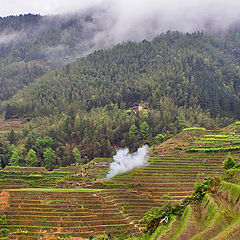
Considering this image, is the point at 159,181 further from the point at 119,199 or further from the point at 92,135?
the point at 92,135

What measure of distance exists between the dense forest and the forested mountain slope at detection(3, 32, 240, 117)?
359 mm

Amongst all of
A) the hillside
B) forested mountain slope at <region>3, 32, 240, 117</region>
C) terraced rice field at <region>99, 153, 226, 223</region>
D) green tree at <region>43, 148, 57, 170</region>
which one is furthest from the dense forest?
terraced rice field at <region>99, 153, 226, 223</region>

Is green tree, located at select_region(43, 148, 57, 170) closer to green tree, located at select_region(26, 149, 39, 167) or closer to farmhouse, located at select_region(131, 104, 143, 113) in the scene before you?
green tree, located at select_region(26, 149, 39, 167)

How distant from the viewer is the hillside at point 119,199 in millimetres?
26938

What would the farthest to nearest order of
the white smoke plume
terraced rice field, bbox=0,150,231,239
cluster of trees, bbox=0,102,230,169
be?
cluster of trees, bbox=0,102,230,169 < the white smoke plume < terraced rice field, bbox=0,150,231,239

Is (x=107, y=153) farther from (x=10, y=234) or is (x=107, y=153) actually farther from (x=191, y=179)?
(x=10, y=234)

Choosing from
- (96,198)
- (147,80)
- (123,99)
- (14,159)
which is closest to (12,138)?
(14,159)

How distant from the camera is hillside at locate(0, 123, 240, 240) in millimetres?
26938

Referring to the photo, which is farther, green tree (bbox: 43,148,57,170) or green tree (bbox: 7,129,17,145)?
green tree (bbox: 7,129,17,145)

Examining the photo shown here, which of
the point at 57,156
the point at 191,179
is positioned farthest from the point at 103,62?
the point at 191,179

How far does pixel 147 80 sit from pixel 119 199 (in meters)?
75.6

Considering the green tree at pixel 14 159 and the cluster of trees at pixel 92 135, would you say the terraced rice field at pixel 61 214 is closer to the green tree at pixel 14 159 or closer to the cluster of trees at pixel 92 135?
the cluster of trees at pixel 92 135

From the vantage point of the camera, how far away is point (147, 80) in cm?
11000

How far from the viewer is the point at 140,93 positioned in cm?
10238
